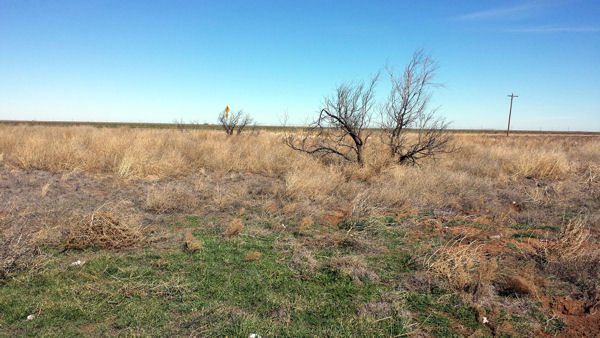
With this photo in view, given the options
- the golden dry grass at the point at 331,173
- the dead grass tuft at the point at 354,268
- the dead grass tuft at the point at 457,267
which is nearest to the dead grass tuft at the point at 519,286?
the dead grass tuft at the point at 457,267

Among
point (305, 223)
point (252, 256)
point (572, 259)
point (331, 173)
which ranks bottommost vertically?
point (252, 256)

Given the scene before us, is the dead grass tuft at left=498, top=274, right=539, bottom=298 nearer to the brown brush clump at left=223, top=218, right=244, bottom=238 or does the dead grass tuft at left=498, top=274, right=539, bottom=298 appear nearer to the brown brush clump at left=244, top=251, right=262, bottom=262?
the brown brush clump at left=244, top=251, right=262, bottom=262

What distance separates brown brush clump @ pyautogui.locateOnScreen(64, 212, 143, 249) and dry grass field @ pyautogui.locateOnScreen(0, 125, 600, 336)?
23 millimetres

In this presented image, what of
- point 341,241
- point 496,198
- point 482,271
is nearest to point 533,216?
point 496,198

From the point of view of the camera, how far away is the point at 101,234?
190 inches

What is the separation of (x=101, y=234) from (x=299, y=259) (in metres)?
2.80

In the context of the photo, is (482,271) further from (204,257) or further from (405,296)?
(204,257)

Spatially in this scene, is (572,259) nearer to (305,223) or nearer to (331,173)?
(305,223)

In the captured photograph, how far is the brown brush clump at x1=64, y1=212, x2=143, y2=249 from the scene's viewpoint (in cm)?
471

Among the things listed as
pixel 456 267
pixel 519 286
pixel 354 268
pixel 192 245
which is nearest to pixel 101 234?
pixel 192 245

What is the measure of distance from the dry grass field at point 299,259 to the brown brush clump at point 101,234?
0.02m

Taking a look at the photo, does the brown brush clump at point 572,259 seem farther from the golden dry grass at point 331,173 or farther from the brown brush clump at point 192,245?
the brown brush clump at point 192,245

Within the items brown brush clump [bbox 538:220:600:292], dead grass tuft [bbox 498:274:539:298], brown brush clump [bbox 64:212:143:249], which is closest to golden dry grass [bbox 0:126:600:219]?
brown brush clump [bbox 64:212:143:249]

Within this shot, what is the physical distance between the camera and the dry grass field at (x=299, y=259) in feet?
10.4
